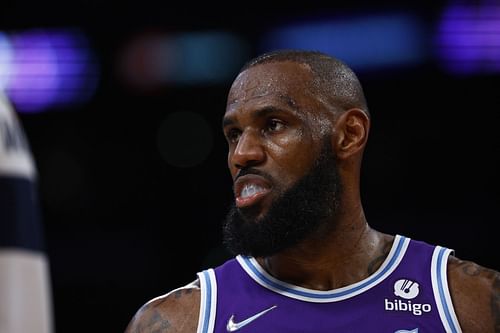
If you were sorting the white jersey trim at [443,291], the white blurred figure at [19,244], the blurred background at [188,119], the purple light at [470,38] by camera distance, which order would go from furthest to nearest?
the blurred background at [188,119]
the purple light at [470,38]
the white jersey trim at [443,291]
the white blurred figure at [19,244]

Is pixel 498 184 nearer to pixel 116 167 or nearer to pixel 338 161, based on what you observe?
pixel 116 167

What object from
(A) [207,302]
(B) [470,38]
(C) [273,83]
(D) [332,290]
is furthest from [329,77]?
(B) [470,38]

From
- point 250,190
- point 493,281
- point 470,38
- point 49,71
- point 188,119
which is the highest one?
Result: point 250,190

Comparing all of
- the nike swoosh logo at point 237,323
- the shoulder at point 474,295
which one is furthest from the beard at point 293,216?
the shoulder at point 474,295

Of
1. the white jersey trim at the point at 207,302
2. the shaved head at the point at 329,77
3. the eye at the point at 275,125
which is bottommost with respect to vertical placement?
the white jersey trim at the point at 207,302

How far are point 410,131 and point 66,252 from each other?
14.2 ft

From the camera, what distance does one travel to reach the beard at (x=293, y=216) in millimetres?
3191

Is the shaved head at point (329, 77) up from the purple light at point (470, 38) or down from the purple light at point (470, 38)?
up

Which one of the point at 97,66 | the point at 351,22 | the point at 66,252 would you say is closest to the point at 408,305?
the point at 351,22

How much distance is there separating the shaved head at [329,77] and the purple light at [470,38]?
582 centimetres

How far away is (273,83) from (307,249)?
64 centimetres

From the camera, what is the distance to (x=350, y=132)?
11.1ft

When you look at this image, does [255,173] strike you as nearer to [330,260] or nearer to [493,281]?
[330,260]

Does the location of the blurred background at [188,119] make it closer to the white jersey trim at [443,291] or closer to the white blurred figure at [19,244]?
the white jersey trim at [443,291]
